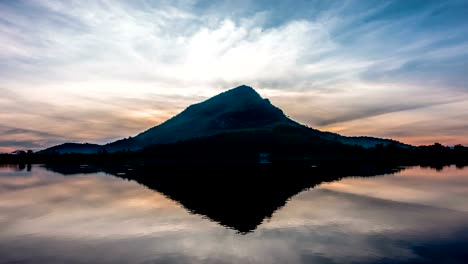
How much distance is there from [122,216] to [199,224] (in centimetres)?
1625

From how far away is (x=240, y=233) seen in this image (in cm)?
4588

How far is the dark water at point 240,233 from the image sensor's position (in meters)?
36.0

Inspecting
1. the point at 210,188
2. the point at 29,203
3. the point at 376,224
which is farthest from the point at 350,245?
the point at 29,203

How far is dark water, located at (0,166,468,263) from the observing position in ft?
118

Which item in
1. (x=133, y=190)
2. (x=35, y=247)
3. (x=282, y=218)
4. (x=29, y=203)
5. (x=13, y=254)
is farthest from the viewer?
(x=133, y=190)

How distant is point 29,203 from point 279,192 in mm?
57635

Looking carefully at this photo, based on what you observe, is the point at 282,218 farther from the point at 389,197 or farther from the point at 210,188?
the point at 210,188

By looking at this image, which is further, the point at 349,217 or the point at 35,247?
the point at 349,217

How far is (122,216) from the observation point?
198 ft

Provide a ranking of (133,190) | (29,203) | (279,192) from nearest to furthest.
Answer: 1. (29,203)
2. (279,192)
3. (133,190)

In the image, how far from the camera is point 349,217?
186 feet

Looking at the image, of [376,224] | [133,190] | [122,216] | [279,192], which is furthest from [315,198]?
[133,190]

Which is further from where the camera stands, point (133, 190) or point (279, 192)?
point (133, 190)

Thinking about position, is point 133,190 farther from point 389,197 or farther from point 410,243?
point 410,243
